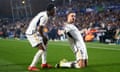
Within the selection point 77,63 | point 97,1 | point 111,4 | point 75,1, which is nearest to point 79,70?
point 77,63

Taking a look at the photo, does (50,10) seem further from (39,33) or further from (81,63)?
(81,63)

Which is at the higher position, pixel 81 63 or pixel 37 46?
pixel 37 46

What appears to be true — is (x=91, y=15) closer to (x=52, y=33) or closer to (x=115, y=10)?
(x=115, y=10)

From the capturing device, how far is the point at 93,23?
39.3 metres

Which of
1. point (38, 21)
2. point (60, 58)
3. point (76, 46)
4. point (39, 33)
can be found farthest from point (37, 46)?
point (60, 58)

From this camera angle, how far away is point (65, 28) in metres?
11.2

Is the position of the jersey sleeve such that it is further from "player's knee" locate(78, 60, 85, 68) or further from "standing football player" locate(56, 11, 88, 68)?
"player's knee" locate(78, 60, 85, 68)

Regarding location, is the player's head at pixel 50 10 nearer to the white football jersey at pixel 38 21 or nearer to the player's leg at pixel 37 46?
the white football jersey at pixel 38 21

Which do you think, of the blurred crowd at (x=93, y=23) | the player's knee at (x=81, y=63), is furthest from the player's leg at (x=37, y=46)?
the blurred crowd at (x=93, y=23)

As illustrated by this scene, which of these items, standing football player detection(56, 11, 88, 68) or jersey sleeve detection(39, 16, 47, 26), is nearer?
jersey sleeve detection(39, 16, 47, 26)

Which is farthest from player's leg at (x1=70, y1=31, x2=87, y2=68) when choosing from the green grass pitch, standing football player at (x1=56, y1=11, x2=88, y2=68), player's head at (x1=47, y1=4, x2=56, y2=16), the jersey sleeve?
the jersey sleeve

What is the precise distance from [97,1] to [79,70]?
140 ft

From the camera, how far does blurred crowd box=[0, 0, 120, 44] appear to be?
29.7 meters

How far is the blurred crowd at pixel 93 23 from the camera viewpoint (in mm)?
→ 29688
